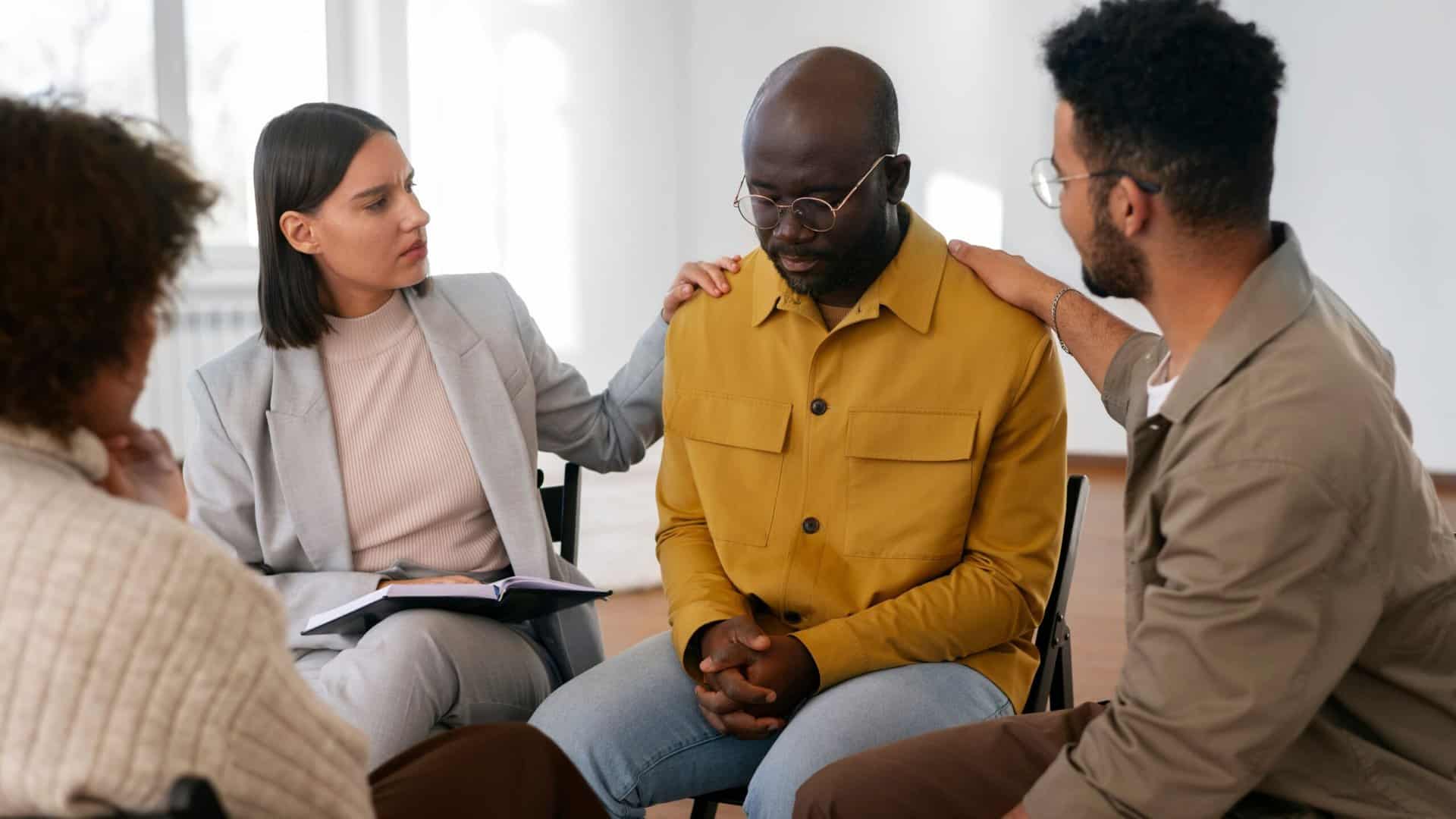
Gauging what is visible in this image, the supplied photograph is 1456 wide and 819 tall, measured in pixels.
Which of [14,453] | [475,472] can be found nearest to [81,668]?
[14,453]

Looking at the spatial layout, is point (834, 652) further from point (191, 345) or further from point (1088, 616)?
point (191, 345)

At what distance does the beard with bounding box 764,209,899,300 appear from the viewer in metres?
1.98

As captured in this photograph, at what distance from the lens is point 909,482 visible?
77.7 inches

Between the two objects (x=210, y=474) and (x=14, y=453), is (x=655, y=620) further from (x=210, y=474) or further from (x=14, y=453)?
(x=14, y=453)

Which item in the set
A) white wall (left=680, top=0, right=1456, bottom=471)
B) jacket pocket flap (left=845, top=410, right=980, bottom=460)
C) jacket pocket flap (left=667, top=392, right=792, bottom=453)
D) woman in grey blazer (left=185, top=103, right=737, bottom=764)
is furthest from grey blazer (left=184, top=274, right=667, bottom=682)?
white wall (left=680, top=0, right=1456, bottom=471)

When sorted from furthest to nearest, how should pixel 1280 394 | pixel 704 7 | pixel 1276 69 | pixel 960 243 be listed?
pixel 704 7
pixel 960 243
pixel 1276 69
pixel 1280 394

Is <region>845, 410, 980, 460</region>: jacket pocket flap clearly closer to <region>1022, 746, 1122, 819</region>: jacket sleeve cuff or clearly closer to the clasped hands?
the clasped hands

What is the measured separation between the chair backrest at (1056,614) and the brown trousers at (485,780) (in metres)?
0.81

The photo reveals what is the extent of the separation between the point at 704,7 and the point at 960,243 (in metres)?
5.30

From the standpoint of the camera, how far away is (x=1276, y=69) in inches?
55.7

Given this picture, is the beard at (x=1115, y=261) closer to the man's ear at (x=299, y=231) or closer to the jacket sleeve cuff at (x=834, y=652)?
the jacket sleeve cuff at (x=834, y=652)

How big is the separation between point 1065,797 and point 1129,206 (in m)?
0.62

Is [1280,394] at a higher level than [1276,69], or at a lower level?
lower

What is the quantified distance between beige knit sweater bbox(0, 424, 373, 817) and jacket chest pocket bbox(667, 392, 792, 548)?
3.55 feet
